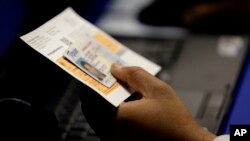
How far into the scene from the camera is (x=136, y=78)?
0.90m

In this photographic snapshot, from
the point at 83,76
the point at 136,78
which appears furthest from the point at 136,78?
the point at 83,76

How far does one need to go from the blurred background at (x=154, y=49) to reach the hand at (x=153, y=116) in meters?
0.12

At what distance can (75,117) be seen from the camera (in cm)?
102

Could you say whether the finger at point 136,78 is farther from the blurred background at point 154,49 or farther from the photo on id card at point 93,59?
the blurred background at point 154,49

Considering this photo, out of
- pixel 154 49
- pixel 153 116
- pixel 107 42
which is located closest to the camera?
pixel 153 116

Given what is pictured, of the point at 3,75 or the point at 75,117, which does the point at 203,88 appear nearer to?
the point at 75,117

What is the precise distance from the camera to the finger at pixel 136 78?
2.93ft

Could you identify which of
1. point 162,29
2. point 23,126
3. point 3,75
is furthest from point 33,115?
point 162,29

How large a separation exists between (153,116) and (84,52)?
0.63 feet

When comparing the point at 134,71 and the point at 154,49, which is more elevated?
the point at 134,71

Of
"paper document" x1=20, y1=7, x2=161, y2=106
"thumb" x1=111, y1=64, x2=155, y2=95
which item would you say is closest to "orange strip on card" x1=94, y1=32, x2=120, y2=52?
"paper document" x1=20, y1=7, x2=161, y2=106

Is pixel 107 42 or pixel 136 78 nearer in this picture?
pixel 136 78

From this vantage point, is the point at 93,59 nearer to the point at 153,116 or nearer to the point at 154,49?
the point at 153,116

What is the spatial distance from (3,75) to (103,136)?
237mm
